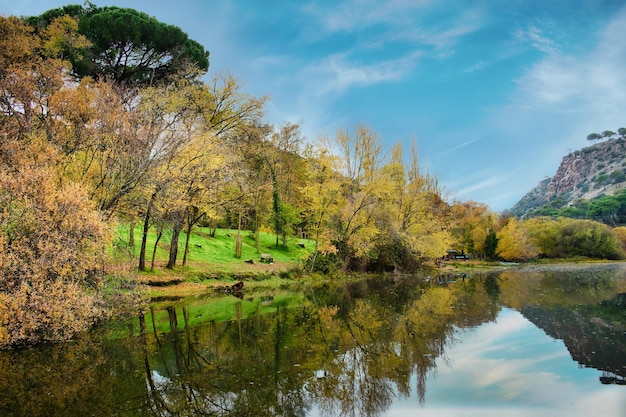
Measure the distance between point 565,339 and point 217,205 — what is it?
19.0 meters

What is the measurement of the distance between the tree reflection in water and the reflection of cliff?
6 centimetres

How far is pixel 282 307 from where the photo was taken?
697 inches

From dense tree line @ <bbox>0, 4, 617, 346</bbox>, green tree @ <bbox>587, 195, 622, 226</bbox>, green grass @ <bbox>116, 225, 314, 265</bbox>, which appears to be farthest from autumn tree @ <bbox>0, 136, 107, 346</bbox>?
green tree @ <bbox>587, 195, 622, 226</bbox>

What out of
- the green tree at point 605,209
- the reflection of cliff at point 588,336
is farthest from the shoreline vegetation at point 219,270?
the green tree at point 605,209

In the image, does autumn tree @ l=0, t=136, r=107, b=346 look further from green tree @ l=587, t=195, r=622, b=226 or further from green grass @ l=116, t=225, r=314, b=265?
green tree @ l=587, t=195, r=622, b=226

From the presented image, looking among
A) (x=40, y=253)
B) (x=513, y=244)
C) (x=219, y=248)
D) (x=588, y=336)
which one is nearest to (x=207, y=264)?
(x=219, y=248)

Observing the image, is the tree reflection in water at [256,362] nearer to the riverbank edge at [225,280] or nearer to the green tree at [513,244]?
the riverbank edge at [225,280]

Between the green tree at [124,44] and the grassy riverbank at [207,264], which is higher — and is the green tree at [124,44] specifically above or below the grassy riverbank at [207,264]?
above

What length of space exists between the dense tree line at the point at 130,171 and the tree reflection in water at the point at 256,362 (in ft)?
7.40

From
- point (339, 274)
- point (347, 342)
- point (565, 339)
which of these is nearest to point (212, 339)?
point (347, 342)

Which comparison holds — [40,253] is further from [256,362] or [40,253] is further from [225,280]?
[225,280]

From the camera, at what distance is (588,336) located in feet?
35.6

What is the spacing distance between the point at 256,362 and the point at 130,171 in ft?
40.8

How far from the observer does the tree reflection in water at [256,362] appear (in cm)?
686
